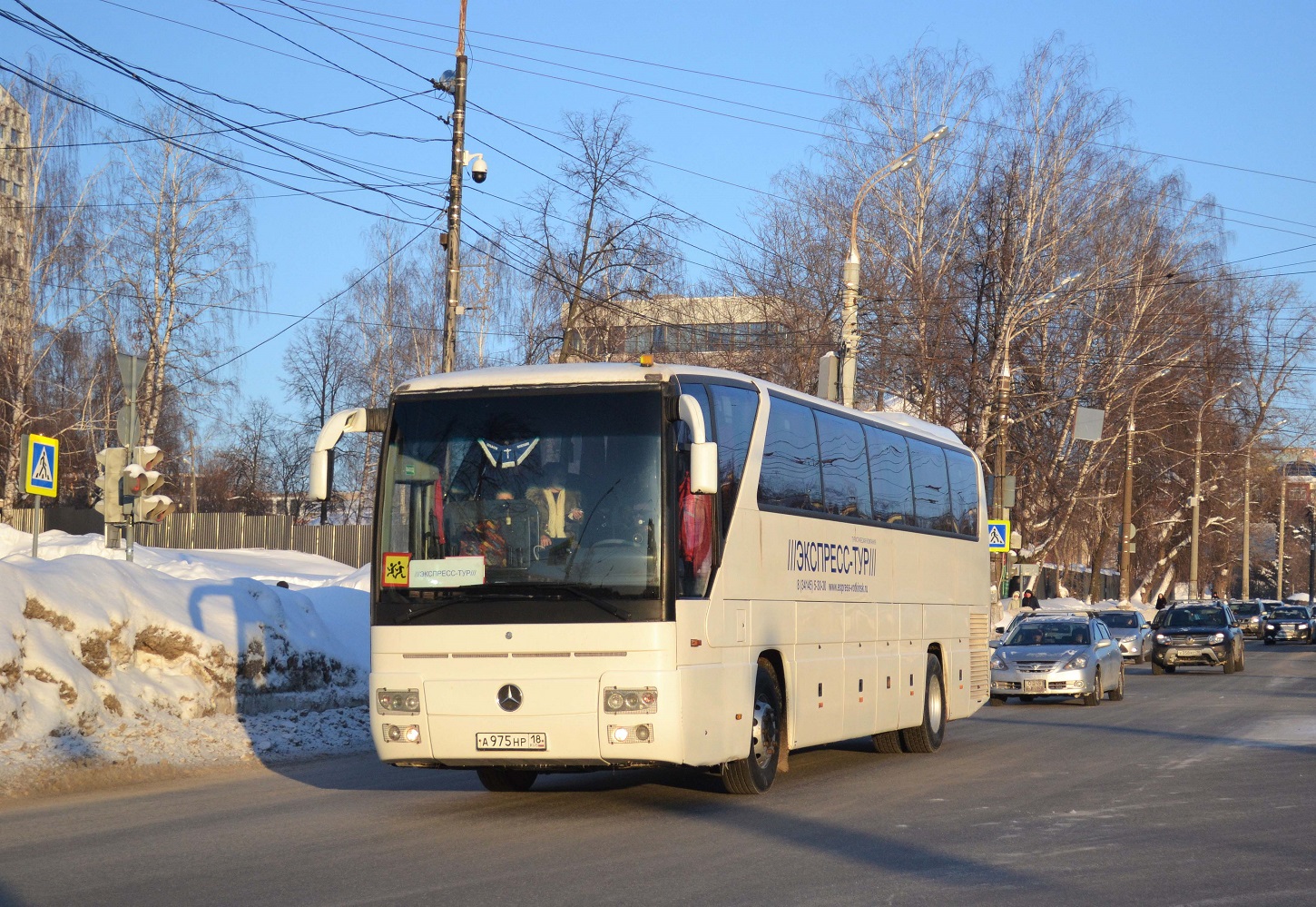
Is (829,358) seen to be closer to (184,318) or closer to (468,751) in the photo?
(468,751)

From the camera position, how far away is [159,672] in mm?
15312

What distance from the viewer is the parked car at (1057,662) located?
78.6 feet

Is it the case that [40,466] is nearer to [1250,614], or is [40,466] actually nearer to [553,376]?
[553,376]

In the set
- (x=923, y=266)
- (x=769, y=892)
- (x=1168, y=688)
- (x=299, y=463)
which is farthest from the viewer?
(x=299, y=463)

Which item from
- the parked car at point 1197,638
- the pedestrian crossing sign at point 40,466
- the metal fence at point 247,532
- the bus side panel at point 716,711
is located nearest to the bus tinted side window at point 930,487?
the bus side panel at point 716,711

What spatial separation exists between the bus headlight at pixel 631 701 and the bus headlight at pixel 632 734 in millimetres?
98

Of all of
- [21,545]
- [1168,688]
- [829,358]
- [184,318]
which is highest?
[184,318]

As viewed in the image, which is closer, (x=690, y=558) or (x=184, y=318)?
(x=690, y=558)

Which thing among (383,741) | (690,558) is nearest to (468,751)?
(383,741)

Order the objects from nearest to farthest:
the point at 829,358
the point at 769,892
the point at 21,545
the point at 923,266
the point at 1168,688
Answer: the point at 769,892, the point at 829,358, the point at 1168,688, the point at 21,545, the point at 923,266

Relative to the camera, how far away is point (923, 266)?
42.4m

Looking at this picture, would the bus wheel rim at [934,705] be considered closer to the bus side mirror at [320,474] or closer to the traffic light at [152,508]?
the bus side mirror at [320,474]

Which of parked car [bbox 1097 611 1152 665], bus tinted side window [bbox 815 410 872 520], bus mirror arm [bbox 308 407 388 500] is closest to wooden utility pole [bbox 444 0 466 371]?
bus tinted side window [bbox 815 410 872 520]

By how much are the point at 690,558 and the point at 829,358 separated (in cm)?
1493
